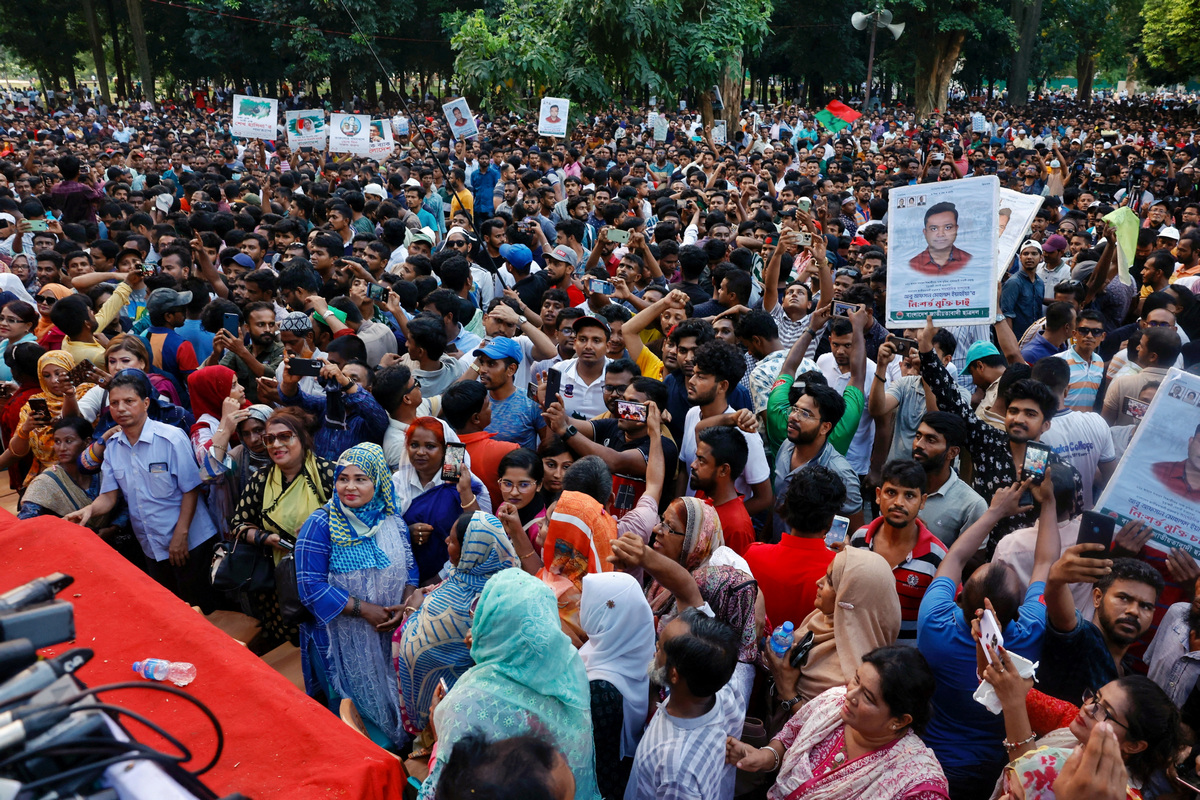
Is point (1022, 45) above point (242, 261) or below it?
above

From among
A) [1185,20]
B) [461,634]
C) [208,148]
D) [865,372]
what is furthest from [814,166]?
[1185,20]

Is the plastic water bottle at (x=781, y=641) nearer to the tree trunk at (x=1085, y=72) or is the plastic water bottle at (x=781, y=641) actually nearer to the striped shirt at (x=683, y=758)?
the striped shirt at (x=683, y=758)

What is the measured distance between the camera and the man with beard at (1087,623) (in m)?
2.62

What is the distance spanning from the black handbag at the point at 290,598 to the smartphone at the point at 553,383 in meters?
1.92

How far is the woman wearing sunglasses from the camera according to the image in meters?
3.73

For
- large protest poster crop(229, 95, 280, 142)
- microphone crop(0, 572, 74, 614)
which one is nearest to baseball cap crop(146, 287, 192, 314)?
microphone crop(0, 572, 74, 614)

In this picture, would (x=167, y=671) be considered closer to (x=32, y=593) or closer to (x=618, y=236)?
(x=32, y=593)

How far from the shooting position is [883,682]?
2336 millimetres

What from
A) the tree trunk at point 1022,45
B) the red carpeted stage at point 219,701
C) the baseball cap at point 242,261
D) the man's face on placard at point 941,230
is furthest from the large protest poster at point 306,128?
the tree trunk at point 1022,45

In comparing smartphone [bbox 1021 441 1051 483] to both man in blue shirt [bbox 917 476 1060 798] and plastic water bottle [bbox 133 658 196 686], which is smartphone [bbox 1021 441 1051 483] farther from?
plastic water bottle [bbox 133 658 196 686]

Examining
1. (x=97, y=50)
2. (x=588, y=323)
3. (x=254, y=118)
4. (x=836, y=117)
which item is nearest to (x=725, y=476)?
(x=588, y=323)

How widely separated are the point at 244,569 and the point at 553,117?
12.3 metres

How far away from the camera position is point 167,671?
2125mm

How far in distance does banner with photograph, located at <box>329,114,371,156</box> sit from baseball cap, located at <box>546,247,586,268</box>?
6.51 m
